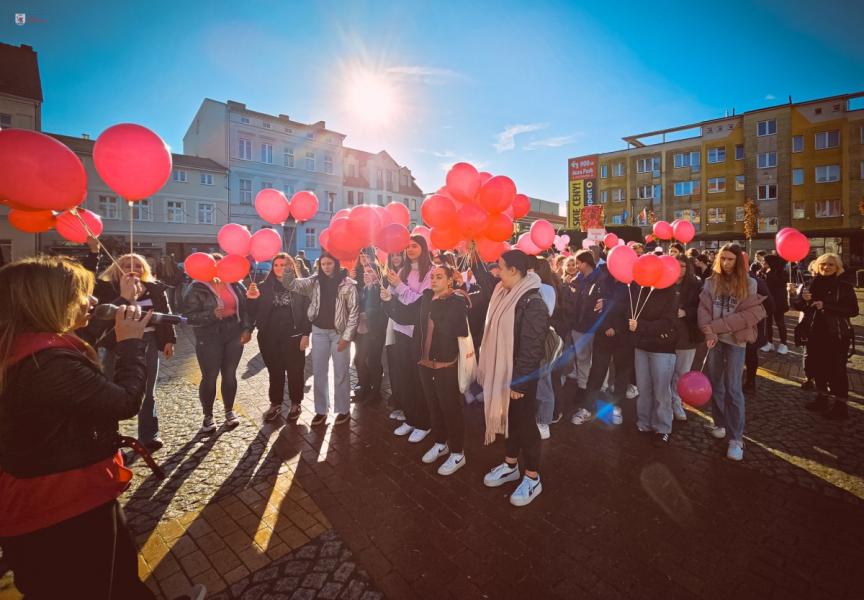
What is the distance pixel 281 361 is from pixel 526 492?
347 cm

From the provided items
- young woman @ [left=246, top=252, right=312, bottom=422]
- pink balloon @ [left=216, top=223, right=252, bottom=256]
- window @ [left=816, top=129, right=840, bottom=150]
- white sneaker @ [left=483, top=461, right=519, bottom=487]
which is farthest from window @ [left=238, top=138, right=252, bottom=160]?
window @ [left=816, top=129, right=840, bottom=150]

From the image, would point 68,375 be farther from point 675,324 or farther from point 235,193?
point 235,193

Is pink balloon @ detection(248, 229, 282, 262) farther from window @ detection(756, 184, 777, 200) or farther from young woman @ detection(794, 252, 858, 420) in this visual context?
window @ detection(756, 184, 777, 200)

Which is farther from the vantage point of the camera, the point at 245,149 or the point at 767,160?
the point at 767,160

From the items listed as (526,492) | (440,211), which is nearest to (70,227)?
(440,211)

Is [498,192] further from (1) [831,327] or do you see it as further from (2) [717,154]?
(2) [717,154]

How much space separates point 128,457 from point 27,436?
342cm

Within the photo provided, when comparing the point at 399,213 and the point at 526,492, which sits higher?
the point at 399,213

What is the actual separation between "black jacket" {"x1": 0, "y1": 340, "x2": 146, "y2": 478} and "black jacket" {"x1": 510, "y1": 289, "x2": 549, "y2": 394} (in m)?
2.65

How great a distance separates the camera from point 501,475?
3777mm

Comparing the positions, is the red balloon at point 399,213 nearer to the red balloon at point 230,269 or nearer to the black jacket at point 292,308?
the black jacket at point 292,308

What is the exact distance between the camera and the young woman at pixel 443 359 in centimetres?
398

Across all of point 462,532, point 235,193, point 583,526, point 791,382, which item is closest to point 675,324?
point 583,526

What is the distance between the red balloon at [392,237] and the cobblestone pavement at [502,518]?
2.27 m
